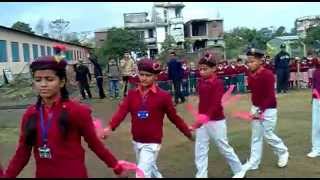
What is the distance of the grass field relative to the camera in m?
8.34

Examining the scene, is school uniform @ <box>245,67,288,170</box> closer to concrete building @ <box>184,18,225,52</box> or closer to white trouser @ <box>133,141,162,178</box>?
white trouser @ <box>133,141,162,178</box>

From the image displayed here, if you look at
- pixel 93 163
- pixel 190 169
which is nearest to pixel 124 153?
pixel 93 163

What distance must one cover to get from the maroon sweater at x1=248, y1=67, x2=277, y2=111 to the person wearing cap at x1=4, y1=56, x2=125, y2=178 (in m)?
4.19

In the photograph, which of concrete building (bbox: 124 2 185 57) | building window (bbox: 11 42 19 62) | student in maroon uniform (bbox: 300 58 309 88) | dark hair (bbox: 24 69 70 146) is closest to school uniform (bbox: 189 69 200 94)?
student in maroon uniform (bbox: 300 58 309 88)

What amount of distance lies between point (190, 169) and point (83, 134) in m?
4.41

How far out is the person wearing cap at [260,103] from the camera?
320 inches

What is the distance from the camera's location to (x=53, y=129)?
168 inches

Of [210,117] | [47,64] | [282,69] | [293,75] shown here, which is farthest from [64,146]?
[293,75]

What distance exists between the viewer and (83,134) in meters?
4.41

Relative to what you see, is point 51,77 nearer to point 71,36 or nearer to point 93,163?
point 93,163

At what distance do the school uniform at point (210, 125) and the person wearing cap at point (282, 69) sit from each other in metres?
13.5

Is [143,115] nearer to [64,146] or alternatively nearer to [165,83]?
[64,146]

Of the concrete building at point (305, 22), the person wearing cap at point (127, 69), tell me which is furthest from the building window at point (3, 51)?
the concrete building at point (305, 22)

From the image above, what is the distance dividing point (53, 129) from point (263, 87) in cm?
454
